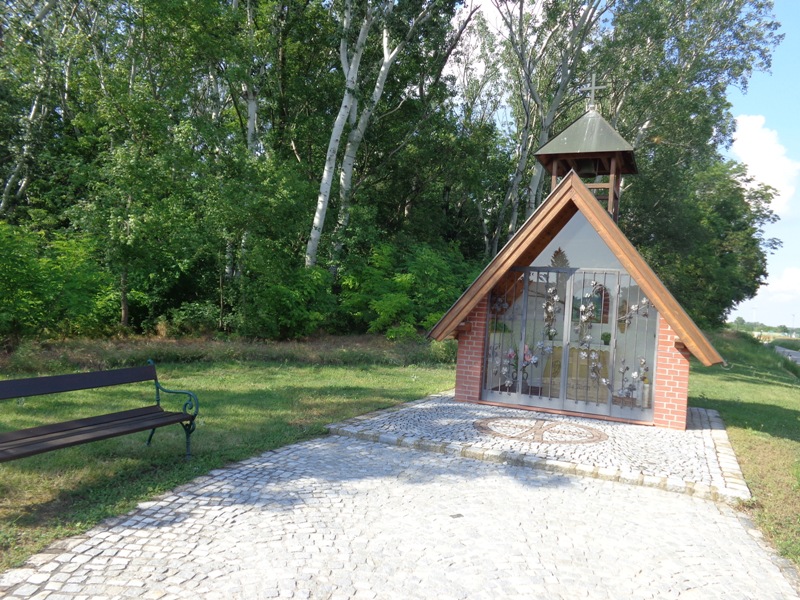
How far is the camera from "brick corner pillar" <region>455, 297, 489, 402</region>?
34.9ft

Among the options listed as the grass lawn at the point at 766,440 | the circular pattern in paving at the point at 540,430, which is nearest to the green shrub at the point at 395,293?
the grass lawn at the point at 766,440

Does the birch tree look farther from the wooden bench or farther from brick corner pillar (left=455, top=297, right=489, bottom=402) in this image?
the wooden bench

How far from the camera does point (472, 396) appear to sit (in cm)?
1082

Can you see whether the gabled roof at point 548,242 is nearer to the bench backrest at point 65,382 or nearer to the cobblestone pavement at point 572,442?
the cobblestone pavement at point 572,442

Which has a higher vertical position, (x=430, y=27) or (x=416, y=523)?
(x=430, y=27)

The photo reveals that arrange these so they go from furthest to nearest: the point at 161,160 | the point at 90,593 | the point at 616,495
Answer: the point at 161,160 < the point at 616,495 < the point at 90,593

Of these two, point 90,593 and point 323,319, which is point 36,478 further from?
point 323,319

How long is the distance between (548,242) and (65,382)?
7.87 m

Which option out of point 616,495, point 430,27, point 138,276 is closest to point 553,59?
point 430,27

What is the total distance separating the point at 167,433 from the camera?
7.56m

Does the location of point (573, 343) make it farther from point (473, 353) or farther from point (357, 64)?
point (357, 64)

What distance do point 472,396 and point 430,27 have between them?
649 inches

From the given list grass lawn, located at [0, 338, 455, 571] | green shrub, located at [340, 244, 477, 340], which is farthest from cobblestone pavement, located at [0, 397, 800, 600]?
green shrub, located at [340, 244, 477, 340]

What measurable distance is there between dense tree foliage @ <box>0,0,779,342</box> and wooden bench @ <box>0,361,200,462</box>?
726cm
